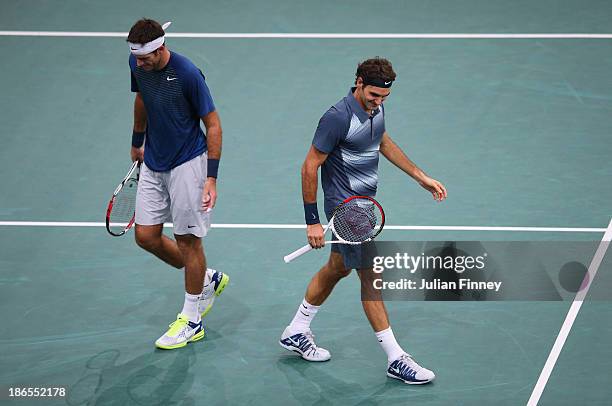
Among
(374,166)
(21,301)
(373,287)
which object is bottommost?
(21,301)

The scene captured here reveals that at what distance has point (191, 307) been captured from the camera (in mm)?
8234

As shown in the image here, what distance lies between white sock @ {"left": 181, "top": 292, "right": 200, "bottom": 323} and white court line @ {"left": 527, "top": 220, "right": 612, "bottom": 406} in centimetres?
255

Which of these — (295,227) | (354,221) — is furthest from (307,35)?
(354,221)

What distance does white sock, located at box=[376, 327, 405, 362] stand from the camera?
7648 millimetres

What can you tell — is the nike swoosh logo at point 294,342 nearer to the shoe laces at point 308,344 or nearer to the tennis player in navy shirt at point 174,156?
the shoe laces at point 308,344

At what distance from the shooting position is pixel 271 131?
37.8 feet

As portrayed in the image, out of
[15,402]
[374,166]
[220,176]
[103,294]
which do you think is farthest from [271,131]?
[15,402]

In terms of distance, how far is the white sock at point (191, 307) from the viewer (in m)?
8.23

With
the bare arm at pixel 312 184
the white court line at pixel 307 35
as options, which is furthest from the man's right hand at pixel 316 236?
the white court line at pixel 307 35

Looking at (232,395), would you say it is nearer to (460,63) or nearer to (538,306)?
(538,306)

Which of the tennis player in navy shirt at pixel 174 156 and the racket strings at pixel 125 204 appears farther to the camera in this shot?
the racket strings at pixel 125 204

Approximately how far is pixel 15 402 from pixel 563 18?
8781 mm

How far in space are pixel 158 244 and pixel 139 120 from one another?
94cm

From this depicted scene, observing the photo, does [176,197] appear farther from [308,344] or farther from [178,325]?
[308,344]
